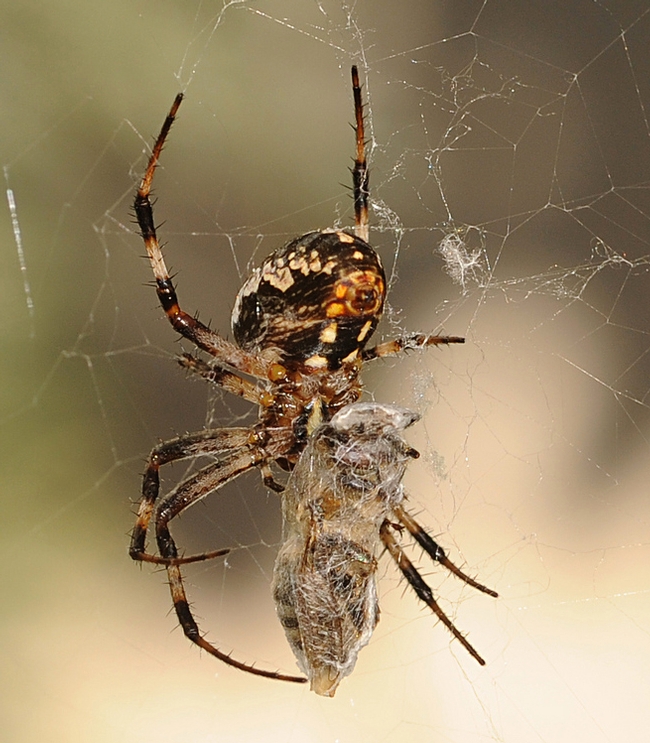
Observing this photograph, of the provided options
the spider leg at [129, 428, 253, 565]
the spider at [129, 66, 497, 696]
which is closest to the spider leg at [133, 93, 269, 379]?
the spider at [129, 66, 497, 696]

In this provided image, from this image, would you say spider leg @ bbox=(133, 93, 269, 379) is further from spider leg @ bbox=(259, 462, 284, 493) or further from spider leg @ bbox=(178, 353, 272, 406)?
spider leg @ bbox=(259, 462, 284, 493)

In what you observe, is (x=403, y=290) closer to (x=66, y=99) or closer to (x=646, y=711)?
(x=646, y=711)

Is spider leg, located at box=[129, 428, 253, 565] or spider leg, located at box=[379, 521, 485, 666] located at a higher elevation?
spider leg, located at box=[129, 428, 253, 565]

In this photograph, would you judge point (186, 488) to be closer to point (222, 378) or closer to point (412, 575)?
point (222, 378)

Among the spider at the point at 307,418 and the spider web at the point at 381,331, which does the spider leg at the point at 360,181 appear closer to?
the spider at the point at 307,418

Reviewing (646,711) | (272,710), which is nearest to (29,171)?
(272,710)

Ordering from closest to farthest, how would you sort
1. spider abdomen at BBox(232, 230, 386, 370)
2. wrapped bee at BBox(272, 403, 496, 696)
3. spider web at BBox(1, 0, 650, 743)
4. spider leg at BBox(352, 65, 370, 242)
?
wrapped bee at BBox(272, 403, 496, 696) → spider abdomen at BBox(232, 230, 386, 370) → spider leg at BBox(352, 65, 370, 242) → spider web at BBox(1, 0, 650, 743)

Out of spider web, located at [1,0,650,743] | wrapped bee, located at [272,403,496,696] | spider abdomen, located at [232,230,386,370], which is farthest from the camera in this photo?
spider web, located at [1,0,650,743]

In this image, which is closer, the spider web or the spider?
the spider
